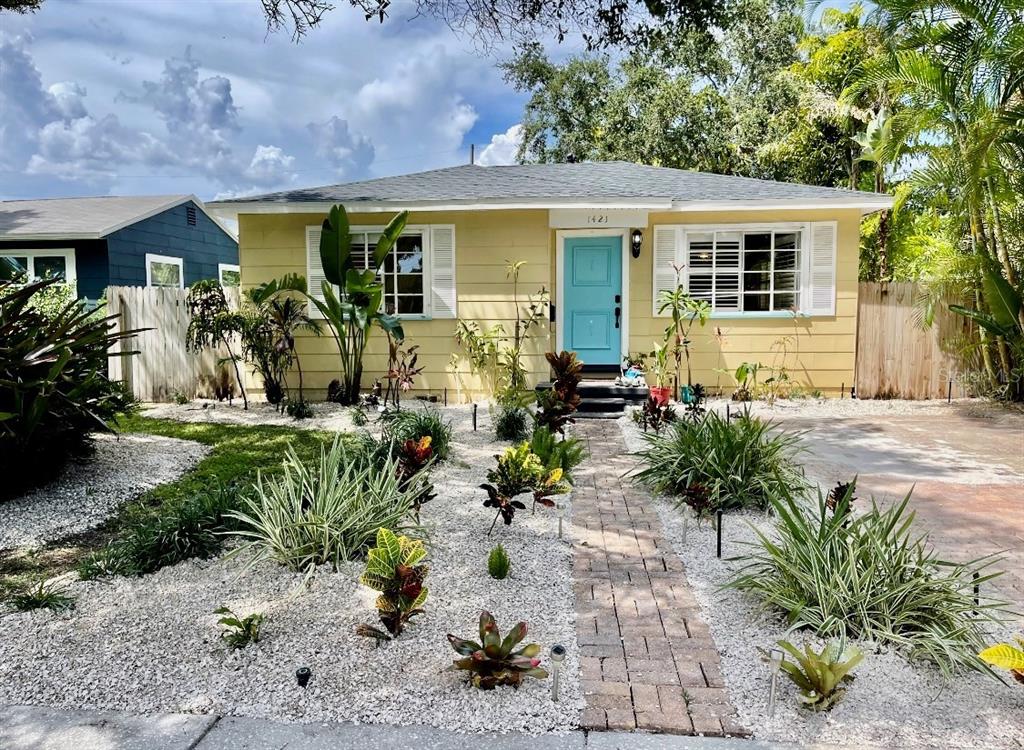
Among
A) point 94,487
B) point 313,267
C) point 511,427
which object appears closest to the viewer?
point 94,487

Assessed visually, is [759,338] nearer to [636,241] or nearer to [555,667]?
[636,241]

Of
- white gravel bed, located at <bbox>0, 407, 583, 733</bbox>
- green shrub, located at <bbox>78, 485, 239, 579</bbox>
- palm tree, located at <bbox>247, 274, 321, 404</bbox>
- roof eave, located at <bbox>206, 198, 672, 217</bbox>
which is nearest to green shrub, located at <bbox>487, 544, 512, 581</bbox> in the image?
white gravel bed, located at <bbox>0, 407, 583, 733</bbox>

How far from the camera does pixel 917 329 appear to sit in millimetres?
10047

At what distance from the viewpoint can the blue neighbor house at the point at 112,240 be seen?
45.3 ft

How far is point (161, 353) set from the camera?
10445 mm

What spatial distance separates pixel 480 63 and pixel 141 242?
11514 millimetres

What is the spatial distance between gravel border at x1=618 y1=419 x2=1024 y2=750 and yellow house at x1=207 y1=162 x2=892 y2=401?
722 centimetres

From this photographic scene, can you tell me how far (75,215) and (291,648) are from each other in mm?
15755

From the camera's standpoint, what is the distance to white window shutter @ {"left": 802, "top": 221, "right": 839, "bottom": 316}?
9781 mm

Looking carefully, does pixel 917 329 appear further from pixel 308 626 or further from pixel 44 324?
pixel 44 324

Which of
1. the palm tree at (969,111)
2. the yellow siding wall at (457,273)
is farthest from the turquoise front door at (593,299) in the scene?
the palm tree at (969,111)

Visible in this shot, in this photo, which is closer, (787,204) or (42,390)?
(42,390)

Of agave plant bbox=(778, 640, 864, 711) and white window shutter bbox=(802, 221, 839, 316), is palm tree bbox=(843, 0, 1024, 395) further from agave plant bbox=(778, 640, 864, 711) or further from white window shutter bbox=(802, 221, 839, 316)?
Answer: agave plant bbox=(778, 640, 864, 711)

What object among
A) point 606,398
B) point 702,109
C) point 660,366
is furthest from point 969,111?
point 702,109
